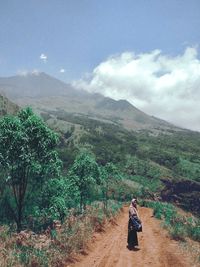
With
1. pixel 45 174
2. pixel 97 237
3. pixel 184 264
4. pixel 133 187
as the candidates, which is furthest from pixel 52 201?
pixel 133 187

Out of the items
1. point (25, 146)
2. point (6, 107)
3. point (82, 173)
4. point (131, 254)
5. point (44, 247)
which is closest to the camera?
point (44, 247)

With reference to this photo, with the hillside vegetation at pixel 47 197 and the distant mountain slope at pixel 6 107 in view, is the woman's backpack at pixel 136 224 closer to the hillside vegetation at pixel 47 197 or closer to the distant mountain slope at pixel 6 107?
the hillside vegetation at pixel 47 197

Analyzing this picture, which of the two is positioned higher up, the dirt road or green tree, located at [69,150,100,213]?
green tree, located at [69,150,100,213]

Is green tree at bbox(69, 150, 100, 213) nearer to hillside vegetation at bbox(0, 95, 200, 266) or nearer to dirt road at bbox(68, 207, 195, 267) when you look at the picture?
hillside vegetation at bbox(0, 95, 200, 266)

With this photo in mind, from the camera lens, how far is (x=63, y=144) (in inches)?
6137

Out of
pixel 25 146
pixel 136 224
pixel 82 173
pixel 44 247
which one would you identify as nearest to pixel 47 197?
pixel 82 173

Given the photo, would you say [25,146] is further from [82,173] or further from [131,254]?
[82,173]

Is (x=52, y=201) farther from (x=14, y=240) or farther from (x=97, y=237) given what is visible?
(x=14, y=240)

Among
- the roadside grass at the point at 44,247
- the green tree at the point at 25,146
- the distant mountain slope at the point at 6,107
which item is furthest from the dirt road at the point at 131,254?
the distant mountain slope at the point at 6,107

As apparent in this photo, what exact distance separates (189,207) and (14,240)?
347 feet

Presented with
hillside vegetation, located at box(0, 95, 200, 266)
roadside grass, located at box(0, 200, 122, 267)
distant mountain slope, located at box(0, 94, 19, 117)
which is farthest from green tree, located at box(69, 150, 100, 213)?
distant mountain slope, located at box(0, 94, 19, 117)

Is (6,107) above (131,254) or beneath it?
above

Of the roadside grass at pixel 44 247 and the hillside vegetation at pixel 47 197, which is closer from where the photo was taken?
the roadside grass at pixel 44 247

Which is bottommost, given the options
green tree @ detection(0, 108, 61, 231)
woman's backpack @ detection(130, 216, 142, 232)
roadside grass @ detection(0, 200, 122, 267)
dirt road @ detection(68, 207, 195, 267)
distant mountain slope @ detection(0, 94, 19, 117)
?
dirt road @ detection(68, 207, 195, 267)
